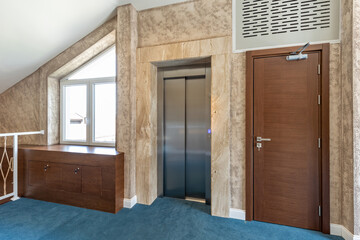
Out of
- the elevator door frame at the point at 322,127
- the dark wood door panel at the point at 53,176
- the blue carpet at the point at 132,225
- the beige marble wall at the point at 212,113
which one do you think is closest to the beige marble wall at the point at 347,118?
the elevator door frame at the point at 322,127

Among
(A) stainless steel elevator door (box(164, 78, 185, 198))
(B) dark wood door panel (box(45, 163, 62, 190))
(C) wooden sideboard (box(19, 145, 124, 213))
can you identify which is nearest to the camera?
(C) wooden sideboard (box(19, 145, 124, 213))

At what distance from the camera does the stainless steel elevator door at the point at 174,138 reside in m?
2.94

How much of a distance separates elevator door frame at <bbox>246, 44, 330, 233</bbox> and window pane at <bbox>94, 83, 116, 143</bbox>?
8.00 ft

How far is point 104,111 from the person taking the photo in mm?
3385

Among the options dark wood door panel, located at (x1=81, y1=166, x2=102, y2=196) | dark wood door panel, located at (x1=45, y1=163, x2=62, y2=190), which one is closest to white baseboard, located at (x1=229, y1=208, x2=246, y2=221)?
dark wood door panel, located at (x1=81, y1=166, x2=102, y2=196)

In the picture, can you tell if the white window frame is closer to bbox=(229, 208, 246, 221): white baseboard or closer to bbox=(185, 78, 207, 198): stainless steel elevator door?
bbox=(185, 78, 207, 198): stainless steel elevator door

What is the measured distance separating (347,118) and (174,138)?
2.29 metres

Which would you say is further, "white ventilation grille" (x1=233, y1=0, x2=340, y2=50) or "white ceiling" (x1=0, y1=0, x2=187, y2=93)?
"white ceiling" (x1=0, y1=0, x2=187, y2=93)

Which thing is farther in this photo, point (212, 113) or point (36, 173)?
point (36, 173)

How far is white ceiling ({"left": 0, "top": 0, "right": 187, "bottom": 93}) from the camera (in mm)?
2215

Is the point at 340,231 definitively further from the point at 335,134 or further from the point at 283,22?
the point at 283,22

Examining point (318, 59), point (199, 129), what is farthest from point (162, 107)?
point (318, 59)

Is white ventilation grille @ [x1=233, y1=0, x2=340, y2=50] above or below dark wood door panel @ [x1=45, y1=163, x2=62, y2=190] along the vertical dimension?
above

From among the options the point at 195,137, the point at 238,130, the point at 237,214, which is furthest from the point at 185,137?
the point at 237,214
